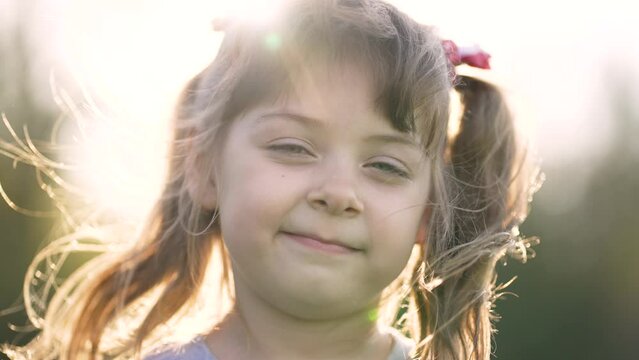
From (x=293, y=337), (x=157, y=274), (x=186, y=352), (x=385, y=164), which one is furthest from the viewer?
(x=157, y=274)

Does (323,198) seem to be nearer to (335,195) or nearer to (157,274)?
(335,195)

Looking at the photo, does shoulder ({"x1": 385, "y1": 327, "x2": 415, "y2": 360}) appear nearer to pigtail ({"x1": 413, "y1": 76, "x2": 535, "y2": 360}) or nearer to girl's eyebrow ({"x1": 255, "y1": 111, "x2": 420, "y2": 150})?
pigtail ({"x1": 413, "y1": 76, "x2": 535, "y2": 360})

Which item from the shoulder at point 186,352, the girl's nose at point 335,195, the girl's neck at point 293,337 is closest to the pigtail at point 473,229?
the girl's neck at point 293,337

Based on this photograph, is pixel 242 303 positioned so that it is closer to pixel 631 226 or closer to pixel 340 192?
pixel 340 192

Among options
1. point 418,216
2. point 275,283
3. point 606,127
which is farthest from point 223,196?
point 606,127

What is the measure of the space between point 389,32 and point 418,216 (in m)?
0.47

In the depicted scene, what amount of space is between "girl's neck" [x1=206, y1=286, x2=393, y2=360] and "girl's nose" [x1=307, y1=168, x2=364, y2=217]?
35cm

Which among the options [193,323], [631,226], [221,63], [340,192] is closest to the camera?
[340,192]

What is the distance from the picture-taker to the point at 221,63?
→ 3008mm

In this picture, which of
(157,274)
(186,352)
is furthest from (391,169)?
(157,274)

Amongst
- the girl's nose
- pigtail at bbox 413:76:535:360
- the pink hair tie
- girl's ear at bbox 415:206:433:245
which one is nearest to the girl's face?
the girl's nose

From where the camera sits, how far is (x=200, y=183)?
3.05m

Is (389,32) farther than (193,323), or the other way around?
(193,323)

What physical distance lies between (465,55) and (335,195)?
770mm
